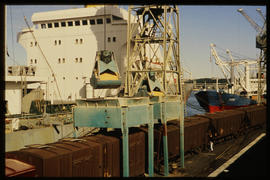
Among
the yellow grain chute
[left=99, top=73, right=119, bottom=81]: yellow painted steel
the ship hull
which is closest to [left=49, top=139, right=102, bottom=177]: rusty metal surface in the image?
the yellow grain chute

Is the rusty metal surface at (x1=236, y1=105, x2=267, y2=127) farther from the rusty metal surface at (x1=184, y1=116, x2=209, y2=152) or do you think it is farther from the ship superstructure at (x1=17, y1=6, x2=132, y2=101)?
the ship superstructure at (x1=17, y1=6, x2=132, y2=101)

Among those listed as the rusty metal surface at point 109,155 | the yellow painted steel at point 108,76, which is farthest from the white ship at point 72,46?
the rusty metal surface at point 109,155

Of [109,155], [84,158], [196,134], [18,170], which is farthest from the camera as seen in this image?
[196,134]

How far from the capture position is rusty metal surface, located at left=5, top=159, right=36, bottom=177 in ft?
33.6

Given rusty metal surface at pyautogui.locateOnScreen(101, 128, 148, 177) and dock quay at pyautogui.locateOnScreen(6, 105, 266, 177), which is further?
rusty metal surface at pyautogui.locateOnScreen(101, 128, 148, 177)

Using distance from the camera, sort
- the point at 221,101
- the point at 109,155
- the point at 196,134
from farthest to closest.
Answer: the point at 221,101 < the point at 196,134 < the point at 109,155

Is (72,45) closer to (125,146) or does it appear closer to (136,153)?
(136,153)

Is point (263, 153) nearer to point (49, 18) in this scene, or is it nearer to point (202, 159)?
point (202, 159)

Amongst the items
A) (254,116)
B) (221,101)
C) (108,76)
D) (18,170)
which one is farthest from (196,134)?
(221,101)

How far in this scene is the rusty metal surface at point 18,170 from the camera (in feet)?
33.6

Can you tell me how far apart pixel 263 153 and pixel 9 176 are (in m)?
21.2

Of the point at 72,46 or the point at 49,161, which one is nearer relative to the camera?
the point at 49,161

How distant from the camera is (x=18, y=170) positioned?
10445 mm

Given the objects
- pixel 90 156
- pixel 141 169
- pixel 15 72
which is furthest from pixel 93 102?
pixel 15 72
